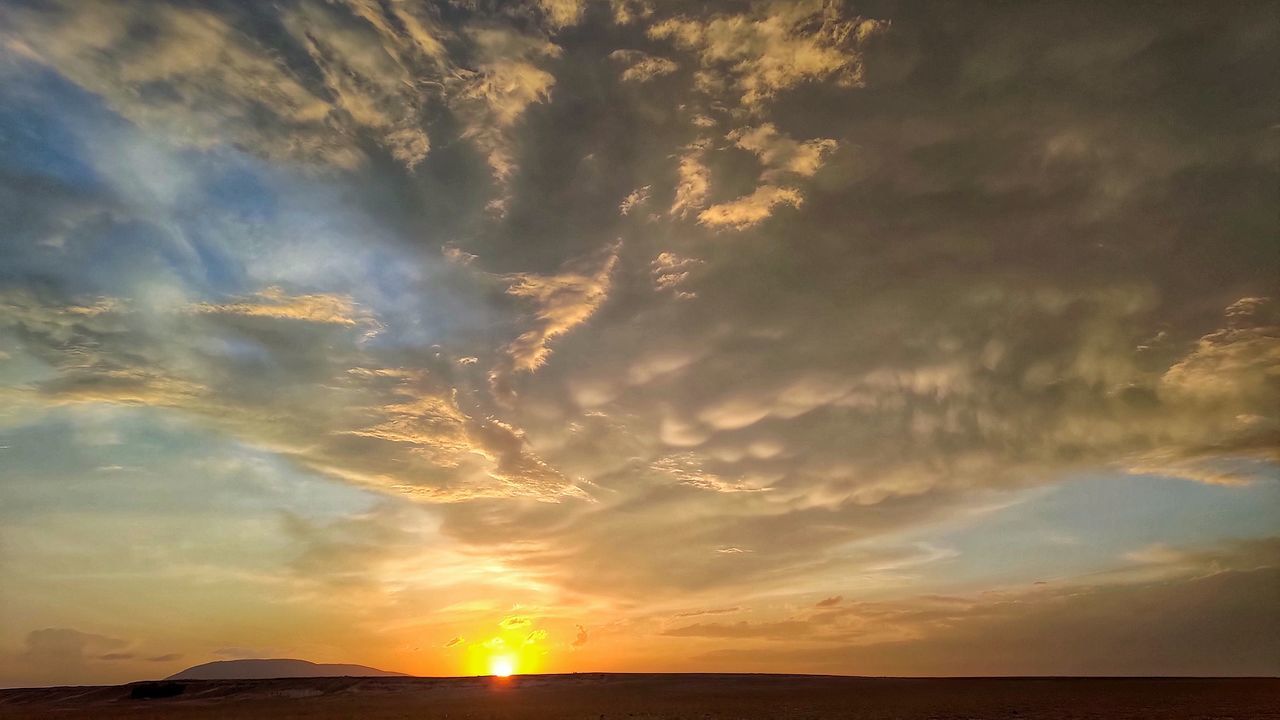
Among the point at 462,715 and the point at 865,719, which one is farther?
the point at 462,715

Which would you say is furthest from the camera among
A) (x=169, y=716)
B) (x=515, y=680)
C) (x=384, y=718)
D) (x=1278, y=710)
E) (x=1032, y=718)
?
(x=515, y=680)

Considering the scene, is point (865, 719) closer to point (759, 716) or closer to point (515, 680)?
point (759, 716)

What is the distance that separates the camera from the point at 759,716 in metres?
55.0

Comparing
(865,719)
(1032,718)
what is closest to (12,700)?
(865,719)

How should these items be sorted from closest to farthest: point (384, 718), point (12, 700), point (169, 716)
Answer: point (384, 718) → point (169, 716) → point (12, 700)

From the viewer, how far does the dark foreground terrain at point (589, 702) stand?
5697 cm

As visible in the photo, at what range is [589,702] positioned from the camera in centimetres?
8319

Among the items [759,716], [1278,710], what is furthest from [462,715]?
[1278,710]

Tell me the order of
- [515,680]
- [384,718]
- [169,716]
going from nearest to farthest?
[384,718], [169,716], [515,680]

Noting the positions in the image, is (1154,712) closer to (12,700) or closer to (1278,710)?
(1278,710)

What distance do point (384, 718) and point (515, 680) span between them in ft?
337

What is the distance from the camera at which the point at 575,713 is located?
2473 inches

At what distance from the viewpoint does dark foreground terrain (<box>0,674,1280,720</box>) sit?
57.0 m

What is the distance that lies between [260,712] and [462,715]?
2736 centimetres
